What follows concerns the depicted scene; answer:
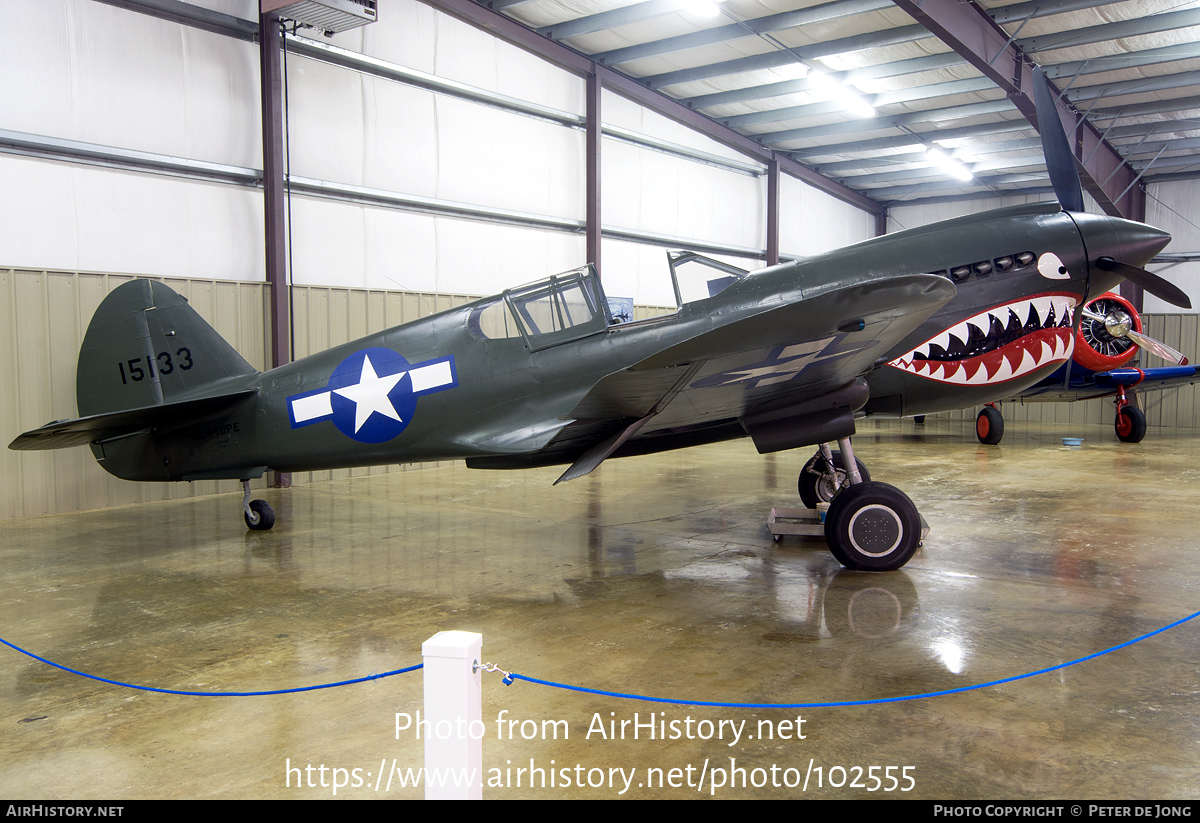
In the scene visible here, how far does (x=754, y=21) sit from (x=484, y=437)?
951 cm

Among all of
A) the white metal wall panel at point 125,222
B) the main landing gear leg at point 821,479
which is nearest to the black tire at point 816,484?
the main landing gear leg at point 821,479

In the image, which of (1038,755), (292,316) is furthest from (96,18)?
(1038,755)

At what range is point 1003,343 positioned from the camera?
5.57 meters

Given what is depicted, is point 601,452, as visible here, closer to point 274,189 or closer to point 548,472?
point 548,472

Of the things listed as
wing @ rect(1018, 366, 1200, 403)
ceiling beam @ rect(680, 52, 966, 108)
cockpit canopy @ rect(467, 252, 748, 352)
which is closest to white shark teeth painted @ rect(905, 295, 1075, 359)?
cockpit canopy @ rect(467, 252, 748, 352)

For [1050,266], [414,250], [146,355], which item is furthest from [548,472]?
[1050,266]

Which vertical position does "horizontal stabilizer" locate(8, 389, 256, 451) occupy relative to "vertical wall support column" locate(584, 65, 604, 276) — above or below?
below

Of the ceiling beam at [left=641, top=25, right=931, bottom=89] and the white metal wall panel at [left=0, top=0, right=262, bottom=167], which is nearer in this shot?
the white metal wall panel at [left=0, top=0, right=262, bottom=167]

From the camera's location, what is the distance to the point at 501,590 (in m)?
4.96

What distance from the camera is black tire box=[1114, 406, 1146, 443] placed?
1403 cm

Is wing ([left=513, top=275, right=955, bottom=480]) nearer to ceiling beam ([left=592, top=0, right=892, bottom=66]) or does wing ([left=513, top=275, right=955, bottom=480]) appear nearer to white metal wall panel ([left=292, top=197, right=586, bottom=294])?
white metal wall panel ([left=292, top=197, right=586, bottom=294])

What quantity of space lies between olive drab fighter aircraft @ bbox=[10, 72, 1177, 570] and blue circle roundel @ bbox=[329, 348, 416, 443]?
0.04 feet

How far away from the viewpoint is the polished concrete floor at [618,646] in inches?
104

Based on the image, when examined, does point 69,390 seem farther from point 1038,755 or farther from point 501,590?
point 1038,755
